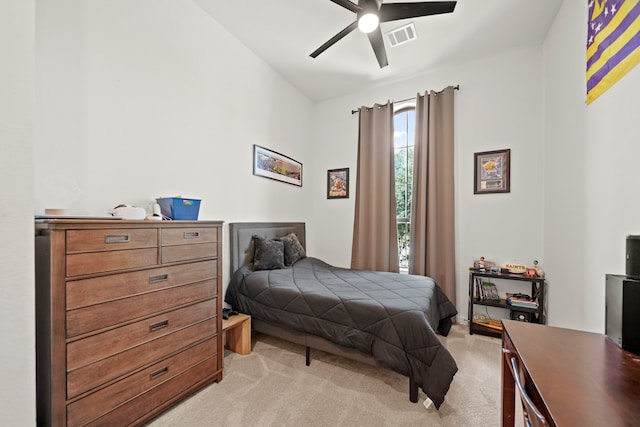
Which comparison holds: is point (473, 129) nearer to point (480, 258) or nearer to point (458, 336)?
point (480, 258)

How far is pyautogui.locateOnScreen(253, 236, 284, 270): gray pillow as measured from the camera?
8.89 ft

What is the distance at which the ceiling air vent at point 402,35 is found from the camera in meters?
2.50

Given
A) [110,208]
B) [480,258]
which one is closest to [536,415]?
[110,208]

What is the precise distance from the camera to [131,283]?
1402mm

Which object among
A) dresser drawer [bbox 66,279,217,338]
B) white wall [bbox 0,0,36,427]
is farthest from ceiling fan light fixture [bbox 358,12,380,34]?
dresser drawer [bbox 66,279,217,338]

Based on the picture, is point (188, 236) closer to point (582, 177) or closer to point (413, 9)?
point (413, 9)

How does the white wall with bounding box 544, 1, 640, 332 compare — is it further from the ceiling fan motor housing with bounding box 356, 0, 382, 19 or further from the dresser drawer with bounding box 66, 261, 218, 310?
the dresser drawer with bounding box 66, 261, 218, 310

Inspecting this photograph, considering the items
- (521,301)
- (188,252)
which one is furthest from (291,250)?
(521,301)

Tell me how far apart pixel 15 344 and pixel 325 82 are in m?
3.79

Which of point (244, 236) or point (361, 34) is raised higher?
point (361, 34)

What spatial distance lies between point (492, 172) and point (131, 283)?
11.9 feet

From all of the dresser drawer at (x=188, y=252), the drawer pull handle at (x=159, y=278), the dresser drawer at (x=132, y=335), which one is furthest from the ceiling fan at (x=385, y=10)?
the dresser drawer at (x=132, y=335)

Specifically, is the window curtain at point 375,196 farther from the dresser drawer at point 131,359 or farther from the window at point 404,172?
the dresser drawer at point 131,359

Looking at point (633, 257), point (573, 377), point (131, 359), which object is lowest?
point (131, 359)
